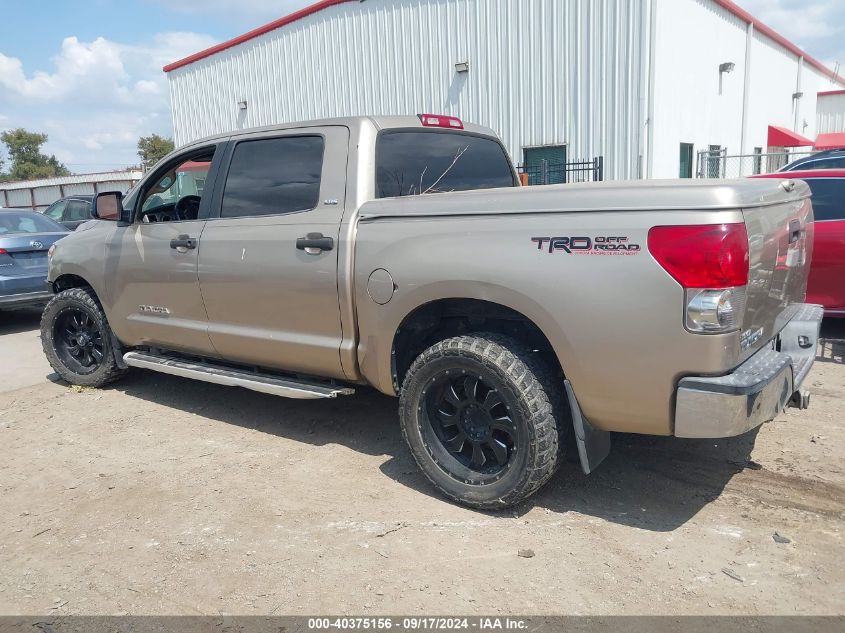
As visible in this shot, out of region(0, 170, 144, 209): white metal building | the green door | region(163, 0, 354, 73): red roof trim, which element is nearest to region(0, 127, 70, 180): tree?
region(0, 170, 144, 209): white metal building

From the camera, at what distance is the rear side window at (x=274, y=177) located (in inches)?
157

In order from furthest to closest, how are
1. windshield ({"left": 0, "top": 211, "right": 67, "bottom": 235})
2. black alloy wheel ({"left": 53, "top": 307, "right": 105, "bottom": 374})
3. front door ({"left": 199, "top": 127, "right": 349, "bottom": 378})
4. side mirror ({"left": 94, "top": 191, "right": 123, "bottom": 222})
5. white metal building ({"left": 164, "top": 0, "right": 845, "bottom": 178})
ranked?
white metal building ({"left": 164, "top": 0, "right": 845, "bottom": 178}), windshield ({"left": 0, "top": 211, "right": 67, "bottom": 235}), black alloy wheel ({"left": 53, "top": 307, "right": 105, "bottom": 374}), side mirror ({"left": 94, "top": 191, "right": 123, "bottom": 222}), front door ({"left": 199, "top": 127, "right": 349, "bottom": 378})

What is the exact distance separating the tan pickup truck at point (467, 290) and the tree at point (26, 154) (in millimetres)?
73592

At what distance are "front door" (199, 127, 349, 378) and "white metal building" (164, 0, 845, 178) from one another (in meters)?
11.1

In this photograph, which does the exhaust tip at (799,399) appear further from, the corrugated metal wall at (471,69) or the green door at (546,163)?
the green door at (546,163)

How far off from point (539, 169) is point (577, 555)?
13056 millimetres

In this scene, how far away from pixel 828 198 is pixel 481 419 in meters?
4.54

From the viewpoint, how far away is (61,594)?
2848 mm

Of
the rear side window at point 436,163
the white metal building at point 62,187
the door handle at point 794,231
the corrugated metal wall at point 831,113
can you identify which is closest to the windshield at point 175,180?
the rear side window at point 436,163

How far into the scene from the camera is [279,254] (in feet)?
13.0

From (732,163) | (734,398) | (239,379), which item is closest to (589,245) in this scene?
(734,398)

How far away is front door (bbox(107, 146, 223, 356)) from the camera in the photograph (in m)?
4.53

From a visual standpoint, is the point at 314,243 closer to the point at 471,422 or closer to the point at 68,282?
the point at 471,422

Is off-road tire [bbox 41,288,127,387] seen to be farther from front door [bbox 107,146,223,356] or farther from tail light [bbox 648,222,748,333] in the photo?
tail light [bbox 648,222,748,333]
